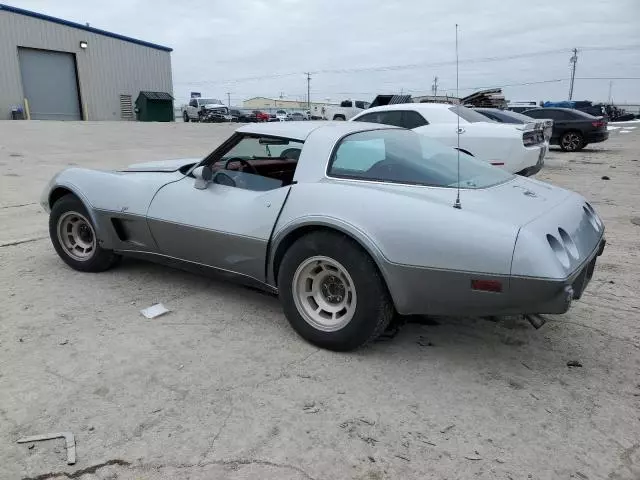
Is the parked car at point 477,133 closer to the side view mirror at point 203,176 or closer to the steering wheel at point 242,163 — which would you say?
the steering wheel at point 242,163

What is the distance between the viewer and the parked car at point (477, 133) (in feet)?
26.5

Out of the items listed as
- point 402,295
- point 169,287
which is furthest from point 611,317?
point 169,287

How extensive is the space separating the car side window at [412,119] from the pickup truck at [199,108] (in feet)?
104

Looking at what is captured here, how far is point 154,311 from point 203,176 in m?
1.02

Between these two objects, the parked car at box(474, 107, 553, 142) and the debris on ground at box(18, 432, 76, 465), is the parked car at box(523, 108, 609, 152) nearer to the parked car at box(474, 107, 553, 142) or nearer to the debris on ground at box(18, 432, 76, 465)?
the parked car at box(474, 107, 553, 142)

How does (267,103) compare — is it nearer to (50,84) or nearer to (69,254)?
(50,84)

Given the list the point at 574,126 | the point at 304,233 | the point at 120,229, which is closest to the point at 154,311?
the point at 120,229

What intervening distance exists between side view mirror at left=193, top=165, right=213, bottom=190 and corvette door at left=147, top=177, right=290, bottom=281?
36mm

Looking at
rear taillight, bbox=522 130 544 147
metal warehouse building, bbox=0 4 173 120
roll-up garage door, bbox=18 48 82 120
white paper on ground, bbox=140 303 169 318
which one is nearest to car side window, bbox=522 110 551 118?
rear taillight, bbox=522 130 544 147

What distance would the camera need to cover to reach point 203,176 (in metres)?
3.46

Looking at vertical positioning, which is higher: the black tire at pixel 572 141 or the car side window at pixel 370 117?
the car side window at pixel 370 117

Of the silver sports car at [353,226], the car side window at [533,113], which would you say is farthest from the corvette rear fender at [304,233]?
the car side window at [533,113]

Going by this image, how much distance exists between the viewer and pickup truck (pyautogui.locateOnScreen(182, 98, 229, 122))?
38688 mm

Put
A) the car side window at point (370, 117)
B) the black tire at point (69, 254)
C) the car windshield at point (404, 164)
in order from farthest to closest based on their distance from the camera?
the car side window at point (370, 117), the black tire at point (69, 254), the car windshield at point (404, 164)
